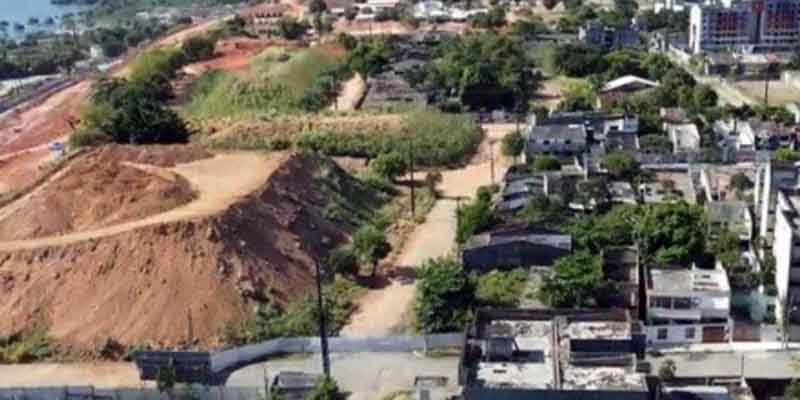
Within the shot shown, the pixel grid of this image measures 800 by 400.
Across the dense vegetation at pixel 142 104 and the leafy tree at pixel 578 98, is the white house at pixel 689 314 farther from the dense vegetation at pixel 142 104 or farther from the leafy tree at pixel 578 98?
the dense vegetation at pixel 142 104

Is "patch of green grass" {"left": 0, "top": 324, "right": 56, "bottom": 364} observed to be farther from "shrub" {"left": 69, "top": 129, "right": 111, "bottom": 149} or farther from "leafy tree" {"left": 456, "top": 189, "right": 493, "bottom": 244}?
"shrub" {"left": 69, "top": 129, "right": 111, "bottom": 149}

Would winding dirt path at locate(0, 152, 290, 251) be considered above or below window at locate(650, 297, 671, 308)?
above

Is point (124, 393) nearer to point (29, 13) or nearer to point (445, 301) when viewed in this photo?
point (445, 301)

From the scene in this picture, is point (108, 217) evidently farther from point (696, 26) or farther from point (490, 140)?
point (696, 26)

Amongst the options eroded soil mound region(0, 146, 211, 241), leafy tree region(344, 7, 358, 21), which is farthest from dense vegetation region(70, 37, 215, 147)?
leafy tree region(344, 7, 358, 21)

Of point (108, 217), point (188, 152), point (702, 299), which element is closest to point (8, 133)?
point (188, 152)

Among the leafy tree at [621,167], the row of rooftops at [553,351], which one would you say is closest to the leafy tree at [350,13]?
the leafy tree at [621,167]
